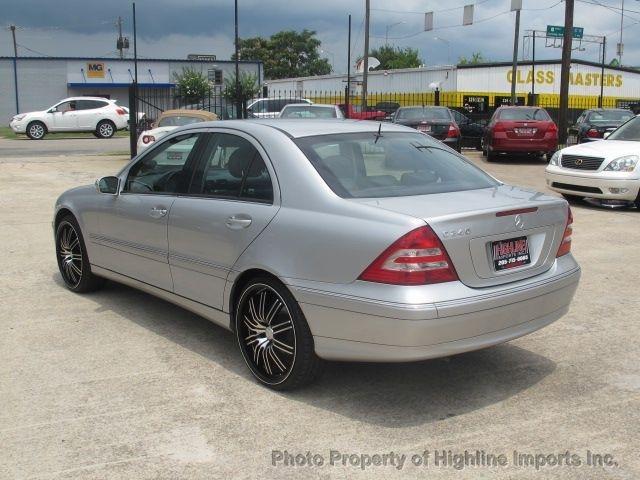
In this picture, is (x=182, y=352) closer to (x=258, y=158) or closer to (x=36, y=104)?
(x=258, y=158)

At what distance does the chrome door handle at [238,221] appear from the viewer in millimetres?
4273

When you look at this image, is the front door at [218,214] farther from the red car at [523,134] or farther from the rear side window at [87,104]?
the rear side window at [87,104]

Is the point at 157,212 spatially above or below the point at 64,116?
below

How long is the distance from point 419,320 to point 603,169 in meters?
8.76

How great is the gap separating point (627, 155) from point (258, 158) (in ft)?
27.8

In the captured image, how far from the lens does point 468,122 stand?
24766 mm

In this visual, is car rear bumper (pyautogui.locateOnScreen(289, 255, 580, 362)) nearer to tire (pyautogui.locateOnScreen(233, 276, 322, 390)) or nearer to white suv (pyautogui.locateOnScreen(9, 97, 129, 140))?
tire (pyautogui.locateOnScreen(233, 276, 322, 390))

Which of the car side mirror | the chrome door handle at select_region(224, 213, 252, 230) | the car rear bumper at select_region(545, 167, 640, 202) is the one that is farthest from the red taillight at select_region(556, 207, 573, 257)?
the car rear bumper at select_region(545, 167, 640, 202)

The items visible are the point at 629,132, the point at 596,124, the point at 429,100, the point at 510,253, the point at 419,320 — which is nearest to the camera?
the point at 419,320

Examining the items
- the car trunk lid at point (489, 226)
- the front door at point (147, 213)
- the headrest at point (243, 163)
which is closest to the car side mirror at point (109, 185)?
the front door at point (147, 213)

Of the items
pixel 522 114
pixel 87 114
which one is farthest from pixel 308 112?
pixel 87 114

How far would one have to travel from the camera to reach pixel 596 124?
19.6m

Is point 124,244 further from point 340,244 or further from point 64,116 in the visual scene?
point 64,116

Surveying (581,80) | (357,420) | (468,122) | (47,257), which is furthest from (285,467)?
(581,80)
